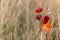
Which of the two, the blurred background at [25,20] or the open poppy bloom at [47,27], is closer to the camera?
the open poppy bloom at [47,27]

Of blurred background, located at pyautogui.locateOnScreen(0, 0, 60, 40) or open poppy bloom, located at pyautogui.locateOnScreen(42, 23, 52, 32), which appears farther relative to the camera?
blurred background, located at pyautogui.locateOnScreen(0, 0, 60, 40)

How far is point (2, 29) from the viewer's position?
1427 millimetres

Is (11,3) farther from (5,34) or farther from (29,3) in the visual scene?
(5,34)

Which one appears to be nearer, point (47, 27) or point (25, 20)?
point (47, 27)

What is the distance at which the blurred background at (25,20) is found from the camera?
1.36m

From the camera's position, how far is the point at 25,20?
1469 millimetres

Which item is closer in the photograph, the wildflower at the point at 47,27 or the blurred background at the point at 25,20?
the wildflower at the point at 47,27

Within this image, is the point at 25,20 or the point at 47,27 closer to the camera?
the point at 47,27

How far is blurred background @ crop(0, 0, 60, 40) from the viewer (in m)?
1.36

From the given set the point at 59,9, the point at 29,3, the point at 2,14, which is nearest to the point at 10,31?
the point at 2,14

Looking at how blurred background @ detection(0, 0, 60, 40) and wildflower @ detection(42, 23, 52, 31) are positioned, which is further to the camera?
blurred background @ detection(0, 0, 60, 40)

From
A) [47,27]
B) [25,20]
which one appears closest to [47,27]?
[47,27]

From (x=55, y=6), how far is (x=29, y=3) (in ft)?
0.56

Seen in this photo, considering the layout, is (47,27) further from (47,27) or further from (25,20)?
(25,20)
